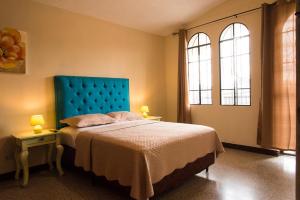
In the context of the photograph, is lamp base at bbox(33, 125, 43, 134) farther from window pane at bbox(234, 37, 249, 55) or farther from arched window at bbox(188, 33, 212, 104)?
window pane at bbox(234, 37, 249, 55)

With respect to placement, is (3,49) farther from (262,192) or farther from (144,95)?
(262,192)

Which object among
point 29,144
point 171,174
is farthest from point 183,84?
point 29,144

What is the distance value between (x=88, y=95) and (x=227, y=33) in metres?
3.14

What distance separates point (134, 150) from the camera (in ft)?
6.61

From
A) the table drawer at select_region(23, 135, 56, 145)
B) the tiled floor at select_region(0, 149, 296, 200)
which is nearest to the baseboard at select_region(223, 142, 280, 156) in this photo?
the tiled floor at select_region(0, 149, 296, 200)

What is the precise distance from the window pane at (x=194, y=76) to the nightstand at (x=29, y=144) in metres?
3.26

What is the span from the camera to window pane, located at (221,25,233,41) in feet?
13.8

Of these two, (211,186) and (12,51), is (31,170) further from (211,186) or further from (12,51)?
(211,186)

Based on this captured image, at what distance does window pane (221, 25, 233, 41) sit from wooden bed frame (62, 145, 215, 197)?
102 inches

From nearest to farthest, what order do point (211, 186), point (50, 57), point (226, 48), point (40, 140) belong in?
point (211, 186) < point (40, 140) < point (50, 57) < point (226, 48)

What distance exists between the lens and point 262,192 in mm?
2365

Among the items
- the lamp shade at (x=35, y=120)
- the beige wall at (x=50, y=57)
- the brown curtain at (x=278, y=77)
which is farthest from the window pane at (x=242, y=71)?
the lamp shade at (x=35, y=120)

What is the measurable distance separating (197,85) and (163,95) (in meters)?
1.02

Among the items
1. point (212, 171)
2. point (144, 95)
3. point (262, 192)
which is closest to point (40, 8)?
point (144, 95)
